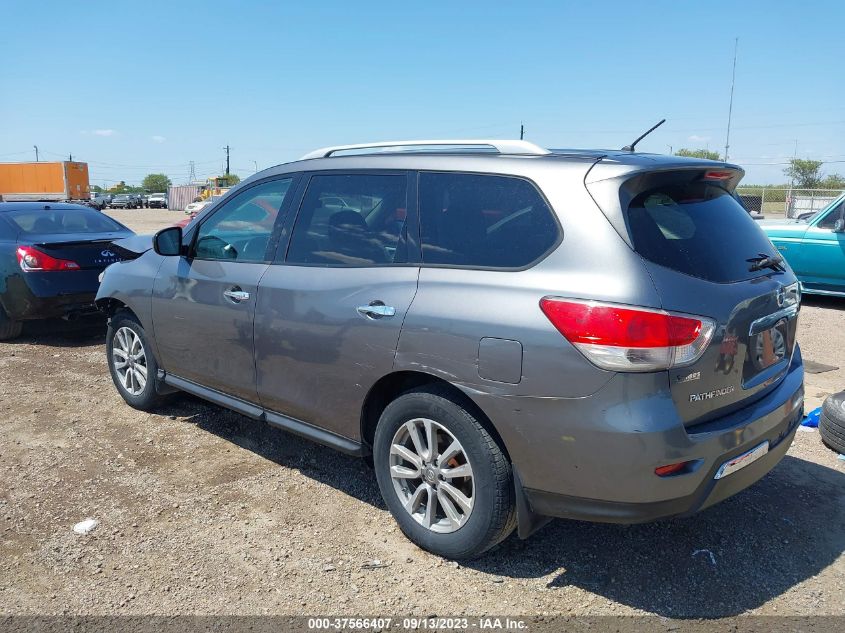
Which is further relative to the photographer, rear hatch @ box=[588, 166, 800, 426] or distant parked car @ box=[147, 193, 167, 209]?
distant parked car @ box=[147, 193, 167, 209]

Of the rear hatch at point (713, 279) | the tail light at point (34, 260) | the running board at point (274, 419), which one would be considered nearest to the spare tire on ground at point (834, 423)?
the rear hatch at point (713, 279)

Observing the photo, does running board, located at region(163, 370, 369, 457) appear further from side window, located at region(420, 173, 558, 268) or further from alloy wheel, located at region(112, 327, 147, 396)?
side window, located at region(420, 173, 558, 268)

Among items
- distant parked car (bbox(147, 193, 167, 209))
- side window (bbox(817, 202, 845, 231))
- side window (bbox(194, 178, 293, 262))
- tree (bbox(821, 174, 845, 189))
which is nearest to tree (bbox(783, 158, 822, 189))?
tree (bbox(821, 174, 845, 189))

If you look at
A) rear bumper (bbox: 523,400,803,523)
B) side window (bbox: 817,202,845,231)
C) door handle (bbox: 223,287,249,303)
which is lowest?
rear bumper (bbox: 523,400,803,523)

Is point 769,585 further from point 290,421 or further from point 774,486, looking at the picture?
point 290,421

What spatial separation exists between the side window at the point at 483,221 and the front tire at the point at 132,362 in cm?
267

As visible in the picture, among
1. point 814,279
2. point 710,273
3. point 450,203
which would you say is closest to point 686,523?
point 710,273

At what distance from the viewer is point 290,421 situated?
12.9 feet

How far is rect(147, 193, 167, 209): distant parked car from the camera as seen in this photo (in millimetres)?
69125

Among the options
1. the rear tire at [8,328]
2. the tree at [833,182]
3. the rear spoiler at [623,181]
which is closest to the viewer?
the rear spoiler at [623,181]

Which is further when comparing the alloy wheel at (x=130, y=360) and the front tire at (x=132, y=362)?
the alloy wheel at (x=130, y=360)

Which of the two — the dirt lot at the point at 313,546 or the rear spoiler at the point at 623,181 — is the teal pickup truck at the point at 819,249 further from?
the rear spoiler at the point at 623,181

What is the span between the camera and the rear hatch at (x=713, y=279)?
2.70 m

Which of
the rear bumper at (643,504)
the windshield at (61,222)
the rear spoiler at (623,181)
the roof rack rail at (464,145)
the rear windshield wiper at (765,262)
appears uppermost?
the roof rack rail at (464,145)
